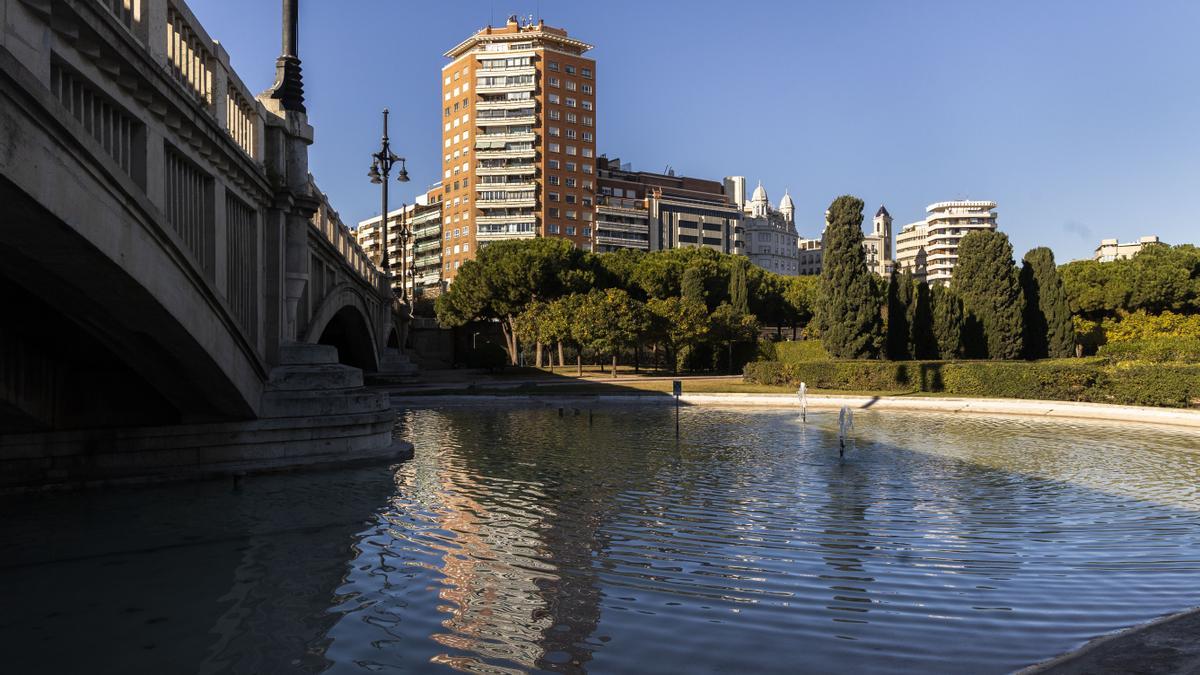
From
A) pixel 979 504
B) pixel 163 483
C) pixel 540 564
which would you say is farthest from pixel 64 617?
pixel 979 504

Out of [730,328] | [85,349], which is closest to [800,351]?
[730,328]

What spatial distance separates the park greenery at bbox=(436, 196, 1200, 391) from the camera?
46.2 m

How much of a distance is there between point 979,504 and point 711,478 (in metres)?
4.41

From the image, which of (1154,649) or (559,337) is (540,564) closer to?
(1154,649)

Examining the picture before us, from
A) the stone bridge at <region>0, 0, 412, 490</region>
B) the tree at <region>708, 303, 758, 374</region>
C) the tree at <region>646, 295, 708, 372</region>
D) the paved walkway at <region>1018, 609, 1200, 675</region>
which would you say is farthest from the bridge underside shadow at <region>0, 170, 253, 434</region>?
the tree at <region>708, 303, 758, 374</region>

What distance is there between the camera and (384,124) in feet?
128

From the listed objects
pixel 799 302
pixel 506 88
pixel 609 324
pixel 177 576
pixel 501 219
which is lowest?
pixel 177 576

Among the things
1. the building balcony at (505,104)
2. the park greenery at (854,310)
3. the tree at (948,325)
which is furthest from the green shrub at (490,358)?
the building balcony at (505,104)

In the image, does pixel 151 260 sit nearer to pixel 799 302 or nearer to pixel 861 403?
pixel 861 403

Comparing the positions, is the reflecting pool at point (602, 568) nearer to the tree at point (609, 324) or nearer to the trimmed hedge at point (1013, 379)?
the trimmed hedge at point (1013, 379)

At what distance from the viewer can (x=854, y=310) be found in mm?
46250

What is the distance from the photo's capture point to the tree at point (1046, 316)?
169ft

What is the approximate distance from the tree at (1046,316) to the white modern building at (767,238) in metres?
107

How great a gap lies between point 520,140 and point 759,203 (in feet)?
301
